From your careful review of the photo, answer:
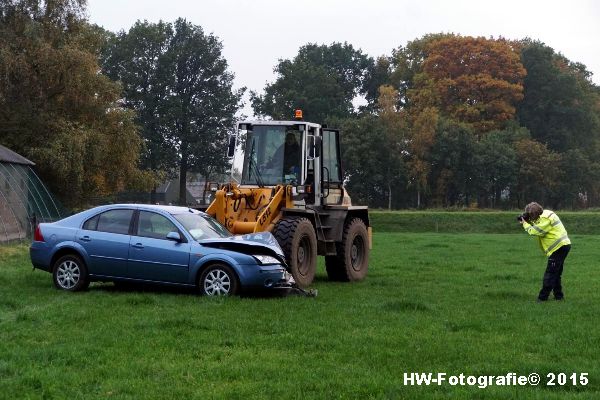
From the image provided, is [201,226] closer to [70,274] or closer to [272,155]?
[70,274]

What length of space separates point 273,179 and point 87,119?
28.1 m

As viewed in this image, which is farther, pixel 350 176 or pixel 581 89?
pixel 581 89

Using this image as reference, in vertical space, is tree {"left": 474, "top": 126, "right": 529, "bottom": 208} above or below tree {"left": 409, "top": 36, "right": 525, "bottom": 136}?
below

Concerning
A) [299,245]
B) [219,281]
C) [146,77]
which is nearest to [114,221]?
[219,281]

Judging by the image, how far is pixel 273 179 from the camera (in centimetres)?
1608

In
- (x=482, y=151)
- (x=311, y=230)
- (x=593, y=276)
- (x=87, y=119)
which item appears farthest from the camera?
(x=482, y=151)

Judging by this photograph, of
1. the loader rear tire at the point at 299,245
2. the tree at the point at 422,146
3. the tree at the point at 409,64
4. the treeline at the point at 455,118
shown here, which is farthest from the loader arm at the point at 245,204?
the tree at the point at 409,64

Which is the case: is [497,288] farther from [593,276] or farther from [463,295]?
[593,276]

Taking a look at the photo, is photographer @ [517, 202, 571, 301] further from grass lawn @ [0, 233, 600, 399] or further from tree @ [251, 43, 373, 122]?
tree @ [251, 43, 373, 122]

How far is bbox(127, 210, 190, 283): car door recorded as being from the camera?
12328 millimetres

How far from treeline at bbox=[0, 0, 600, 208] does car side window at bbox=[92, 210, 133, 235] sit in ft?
111

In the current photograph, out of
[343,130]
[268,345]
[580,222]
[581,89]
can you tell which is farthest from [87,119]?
[581,89]

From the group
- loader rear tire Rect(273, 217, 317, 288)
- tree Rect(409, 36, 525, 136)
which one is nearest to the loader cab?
loader rear tire Rect(273, 217, 317, 288)

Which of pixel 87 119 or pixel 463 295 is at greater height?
pixel 87 119
